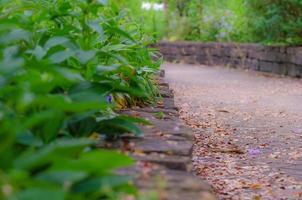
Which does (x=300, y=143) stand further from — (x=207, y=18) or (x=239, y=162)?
(x=207, y=18)

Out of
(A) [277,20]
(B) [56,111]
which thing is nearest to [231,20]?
(A) [277,20]

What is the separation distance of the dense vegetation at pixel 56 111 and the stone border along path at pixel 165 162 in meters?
0.09

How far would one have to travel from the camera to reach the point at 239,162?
444cm

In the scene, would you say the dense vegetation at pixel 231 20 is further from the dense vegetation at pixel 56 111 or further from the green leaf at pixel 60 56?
the green leaf at pixel 60 56

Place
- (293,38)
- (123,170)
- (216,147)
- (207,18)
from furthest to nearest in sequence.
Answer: (207,18), (293,38), (216,147), (123,170)

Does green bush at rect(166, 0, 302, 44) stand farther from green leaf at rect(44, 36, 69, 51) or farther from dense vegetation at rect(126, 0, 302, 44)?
green leaf at rect(44, 36, 69, 51)

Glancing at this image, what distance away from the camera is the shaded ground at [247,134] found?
3.81 metres

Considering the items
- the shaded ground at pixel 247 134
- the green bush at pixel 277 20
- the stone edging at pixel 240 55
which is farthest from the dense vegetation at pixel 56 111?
the stone edging at pixel 240 55

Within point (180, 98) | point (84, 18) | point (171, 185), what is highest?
point (84, 18)

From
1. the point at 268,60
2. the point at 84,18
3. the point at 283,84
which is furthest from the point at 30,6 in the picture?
the point at 268,60

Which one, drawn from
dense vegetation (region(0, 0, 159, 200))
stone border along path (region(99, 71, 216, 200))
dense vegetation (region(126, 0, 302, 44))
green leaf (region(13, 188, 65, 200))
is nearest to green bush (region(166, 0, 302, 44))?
dense vegetation (region(126, 0, 302, 44))

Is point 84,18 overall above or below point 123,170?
above

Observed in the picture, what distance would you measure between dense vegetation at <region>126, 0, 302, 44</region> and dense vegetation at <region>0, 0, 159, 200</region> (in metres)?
8.88

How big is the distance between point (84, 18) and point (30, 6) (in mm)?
347
